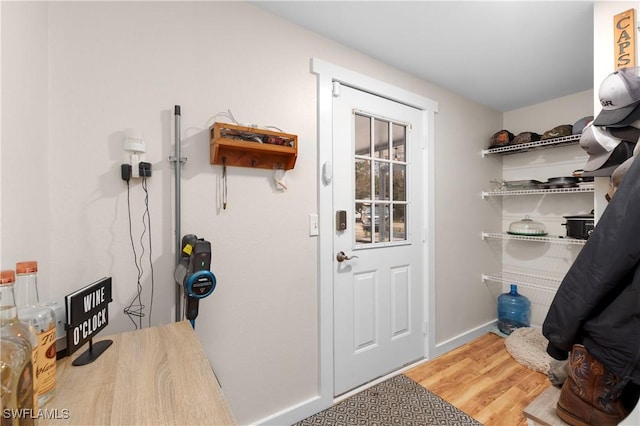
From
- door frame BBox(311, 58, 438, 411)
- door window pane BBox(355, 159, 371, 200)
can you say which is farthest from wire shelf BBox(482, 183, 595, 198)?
door frame BBox(311, 58, 438, 411)

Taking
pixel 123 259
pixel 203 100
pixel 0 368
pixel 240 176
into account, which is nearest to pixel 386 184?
pixel 240 176

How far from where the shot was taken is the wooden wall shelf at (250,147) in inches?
53.3

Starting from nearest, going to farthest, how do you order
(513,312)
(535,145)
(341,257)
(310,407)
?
(310,407)
(341,257)
(535,145)
(513,312)

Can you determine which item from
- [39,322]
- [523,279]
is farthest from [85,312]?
[523,279]

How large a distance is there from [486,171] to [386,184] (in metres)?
1.47

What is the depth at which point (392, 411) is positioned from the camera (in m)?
1.81

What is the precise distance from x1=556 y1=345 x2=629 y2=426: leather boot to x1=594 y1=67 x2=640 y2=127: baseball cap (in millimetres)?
920

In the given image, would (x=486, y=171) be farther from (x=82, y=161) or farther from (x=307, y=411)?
(x=82, y=161)

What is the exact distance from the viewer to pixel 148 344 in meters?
1.00

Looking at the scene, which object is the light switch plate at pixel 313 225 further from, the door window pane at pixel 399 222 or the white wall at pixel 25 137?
the white wall at pixel 25 137

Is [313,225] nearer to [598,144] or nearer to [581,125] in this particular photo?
[598,144]

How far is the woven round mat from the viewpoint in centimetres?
227

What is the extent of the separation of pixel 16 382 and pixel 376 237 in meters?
1.92

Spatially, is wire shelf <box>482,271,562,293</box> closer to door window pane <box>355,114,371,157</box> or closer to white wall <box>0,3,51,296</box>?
door window pane <box>355,114,371,157</box>
